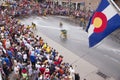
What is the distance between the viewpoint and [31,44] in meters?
26.2

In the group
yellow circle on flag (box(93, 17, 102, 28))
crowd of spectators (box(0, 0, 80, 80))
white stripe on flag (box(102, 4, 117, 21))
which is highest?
white stripe on flag (box(102, 4, 117, 21))

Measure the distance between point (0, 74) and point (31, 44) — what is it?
280 inches

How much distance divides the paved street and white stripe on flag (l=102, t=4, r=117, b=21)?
5146mm

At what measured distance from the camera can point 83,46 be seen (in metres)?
32.3

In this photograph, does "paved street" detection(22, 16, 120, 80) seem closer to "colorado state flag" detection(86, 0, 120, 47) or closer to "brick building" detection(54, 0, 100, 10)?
"colorado state flag" detection(86, 0, 120, 47)

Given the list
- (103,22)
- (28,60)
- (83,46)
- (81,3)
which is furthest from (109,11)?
(81,3)

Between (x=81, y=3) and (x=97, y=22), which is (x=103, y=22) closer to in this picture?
(x=97, y=22)

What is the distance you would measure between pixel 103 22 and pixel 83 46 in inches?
590

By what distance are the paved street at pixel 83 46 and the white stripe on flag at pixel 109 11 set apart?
16.9ft

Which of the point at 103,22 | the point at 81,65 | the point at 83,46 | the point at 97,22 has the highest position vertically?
the point at 103,22

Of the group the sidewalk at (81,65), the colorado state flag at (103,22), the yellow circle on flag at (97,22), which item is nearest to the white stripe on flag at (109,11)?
the colorado state flag at (103,22)

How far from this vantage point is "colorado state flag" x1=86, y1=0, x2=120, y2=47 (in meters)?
16.7

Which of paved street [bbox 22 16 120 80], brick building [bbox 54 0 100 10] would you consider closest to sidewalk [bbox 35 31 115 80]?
paved street [bbox 22 16 120 80]

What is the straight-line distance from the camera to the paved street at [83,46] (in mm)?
26639
